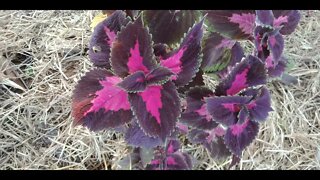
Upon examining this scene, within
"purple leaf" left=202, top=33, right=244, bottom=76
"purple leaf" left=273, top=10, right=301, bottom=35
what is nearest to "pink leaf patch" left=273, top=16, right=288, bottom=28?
"purple leaf" left=273, top=10, right=301, bottom=35

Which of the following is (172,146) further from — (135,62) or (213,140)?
(135,62)

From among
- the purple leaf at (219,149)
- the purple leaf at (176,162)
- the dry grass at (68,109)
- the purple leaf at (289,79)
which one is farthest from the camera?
the purple leaf at (289,79)

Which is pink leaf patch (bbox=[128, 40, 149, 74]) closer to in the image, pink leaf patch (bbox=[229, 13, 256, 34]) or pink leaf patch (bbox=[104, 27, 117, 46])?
pink leaf patch (bbox=[104, 27, 117, 46])

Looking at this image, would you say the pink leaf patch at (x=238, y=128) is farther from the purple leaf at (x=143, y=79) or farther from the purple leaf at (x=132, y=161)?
the purple leaf at (x=132, y=161)

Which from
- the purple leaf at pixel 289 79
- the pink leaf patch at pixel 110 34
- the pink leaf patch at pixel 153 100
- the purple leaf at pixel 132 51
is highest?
the pink leaf patch at pixel 110 34

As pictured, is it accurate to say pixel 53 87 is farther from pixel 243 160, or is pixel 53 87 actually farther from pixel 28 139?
pixel 243 160

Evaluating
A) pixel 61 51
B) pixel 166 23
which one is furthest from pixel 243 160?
pixel 61 51

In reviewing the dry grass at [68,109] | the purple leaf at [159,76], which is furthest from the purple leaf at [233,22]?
the dry grass at [68,109]
